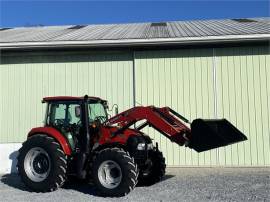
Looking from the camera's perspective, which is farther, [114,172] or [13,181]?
[13,181]

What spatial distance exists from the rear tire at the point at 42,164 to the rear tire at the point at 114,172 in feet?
2.82

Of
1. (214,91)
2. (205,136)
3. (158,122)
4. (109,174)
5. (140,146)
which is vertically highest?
(214,91)

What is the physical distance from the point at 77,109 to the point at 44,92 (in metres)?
4.76

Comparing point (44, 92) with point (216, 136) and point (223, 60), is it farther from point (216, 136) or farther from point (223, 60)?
point (216, 136)

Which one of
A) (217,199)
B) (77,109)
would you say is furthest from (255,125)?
(77,109)

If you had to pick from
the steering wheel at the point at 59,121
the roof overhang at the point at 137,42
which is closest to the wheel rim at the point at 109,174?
the steering wheel at the point at 59,121

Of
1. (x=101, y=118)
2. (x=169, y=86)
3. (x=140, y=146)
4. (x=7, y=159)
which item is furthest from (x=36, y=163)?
(x=169, y=86)

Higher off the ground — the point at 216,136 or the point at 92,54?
the point at 92,54

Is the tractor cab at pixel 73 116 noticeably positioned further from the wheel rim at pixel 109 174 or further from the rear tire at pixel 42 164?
the wheel rim at pixel 109 174

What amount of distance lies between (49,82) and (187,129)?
6.25 m

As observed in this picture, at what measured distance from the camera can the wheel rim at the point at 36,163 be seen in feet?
32.2

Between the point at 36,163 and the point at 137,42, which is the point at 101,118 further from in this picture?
the point at 137,42

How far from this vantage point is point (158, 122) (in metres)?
9.52

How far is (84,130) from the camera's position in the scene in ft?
31.8
